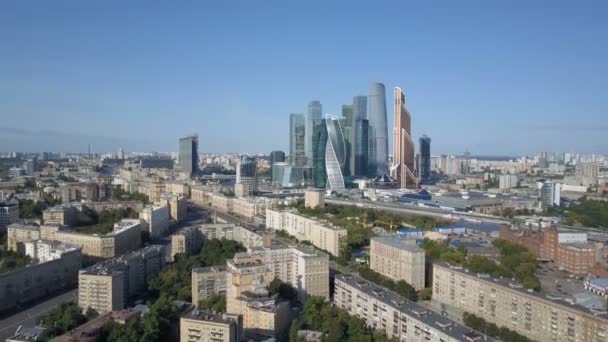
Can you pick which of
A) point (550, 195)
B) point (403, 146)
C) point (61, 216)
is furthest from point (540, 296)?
point (403, 146)

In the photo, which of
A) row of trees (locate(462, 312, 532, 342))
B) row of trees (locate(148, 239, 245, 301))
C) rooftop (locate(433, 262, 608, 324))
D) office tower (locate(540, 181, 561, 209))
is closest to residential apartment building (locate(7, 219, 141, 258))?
row of trees (locate(148, 239, 245, 301))

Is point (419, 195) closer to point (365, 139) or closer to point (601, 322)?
point (365, 139)

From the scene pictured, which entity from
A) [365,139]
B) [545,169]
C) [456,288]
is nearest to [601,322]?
[456,288]

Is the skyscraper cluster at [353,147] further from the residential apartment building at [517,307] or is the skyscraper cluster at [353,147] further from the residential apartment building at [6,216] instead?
the residential apartment building at [517,307]

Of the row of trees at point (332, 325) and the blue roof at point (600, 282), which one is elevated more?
the blue roof at point (600, 282)

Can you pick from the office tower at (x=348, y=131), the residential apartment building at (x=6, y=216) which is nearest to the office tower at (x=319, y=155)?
the office tower at (x=348, y=131)

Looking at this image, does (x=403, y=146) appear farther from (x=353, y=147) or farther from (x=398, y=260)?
(x=398, y=260)

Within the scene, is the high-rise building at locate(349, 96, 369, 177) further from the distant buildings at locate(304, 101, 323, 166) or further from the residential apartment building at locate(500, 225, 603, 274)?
the residential apartment building at locate(500, 225, 603, 274)
